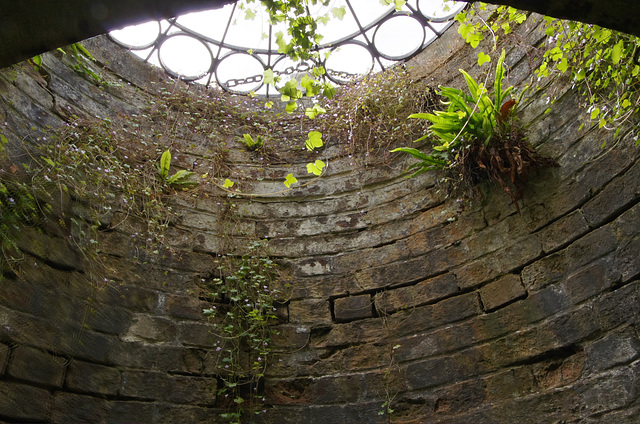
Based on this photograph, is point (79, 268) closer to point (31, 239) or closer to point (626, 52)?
point (31, 239)

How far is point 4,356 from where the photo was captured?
119 inches

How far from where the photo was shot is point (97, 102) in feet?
16.0

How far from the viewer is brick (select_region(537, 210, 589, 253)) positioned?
3441 millimetres

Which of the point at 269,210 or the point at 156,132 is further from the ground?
the point at 156,132

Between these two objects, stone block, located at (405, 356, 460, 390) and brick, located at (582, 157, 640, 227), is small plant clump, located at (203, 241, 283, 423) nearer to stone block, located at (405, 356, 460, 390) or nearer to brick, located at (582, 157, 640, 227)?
stone block, located at (405, 356, 460, 390)

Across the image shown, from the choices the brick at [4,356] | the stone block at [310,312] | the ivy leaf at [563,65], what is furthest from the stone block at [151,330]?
the ivy leaf at [563,65]

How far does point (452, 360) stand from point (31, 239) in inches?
122

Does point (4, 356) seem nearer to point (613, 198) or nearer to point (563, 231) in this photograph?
point (563, 231)

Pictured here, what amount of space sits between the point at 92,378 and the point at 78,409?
0.22 m

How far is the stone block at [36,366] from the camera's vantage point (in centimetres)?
Answer: 306

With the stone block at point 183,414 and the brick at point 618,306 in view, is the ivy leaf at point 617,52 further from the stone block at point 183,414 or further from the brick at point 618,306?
the stone block at point 183,414

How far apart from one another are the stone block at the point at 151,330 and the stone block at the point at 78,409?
52 centimetres

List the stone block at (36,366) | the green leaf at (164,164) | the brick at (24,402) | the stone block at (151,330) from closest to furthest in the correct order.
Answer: the brick at (24,402) < the stone block at (36,366) < the stone block at (151,330) < the green leaf at (164,164)

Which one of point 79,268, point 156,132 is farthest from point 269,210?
point 79,268
